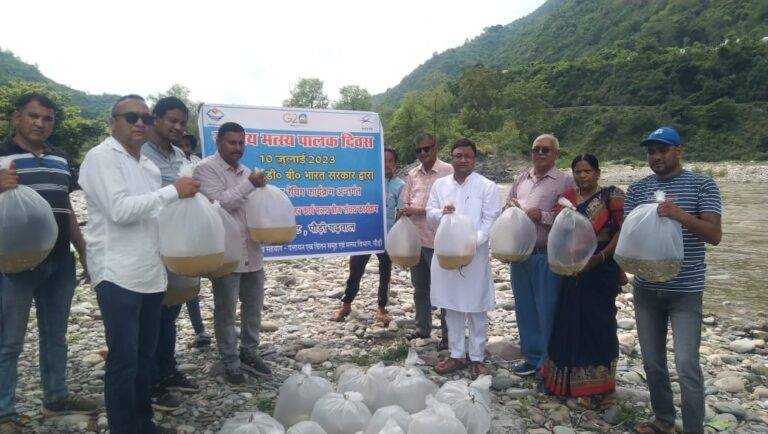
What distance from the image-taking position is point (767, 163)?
3697 cm

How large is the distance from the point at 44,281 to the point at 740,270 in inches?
459

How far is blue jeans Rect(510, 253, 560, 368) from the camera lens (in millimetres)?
3930

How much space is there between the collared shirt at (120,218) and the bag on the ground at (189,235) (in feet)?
0.23

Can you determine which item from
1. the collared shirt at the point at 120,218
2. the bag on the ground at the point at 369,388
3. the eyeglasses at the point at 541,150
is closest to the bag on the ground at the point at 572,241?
the eyeglasses at the point at 541,150

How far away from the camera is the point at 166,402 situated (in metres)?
3.52

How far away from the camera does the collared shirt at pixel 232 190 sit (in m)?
3.59

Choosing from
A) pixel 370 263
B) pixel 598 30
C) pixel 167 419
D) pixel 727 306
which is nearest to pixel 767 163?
pixel 727 306

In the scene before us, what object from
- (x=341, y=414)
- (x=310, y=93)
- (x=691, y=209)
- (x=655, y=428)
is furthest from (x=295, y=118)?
(x=310, y=93)

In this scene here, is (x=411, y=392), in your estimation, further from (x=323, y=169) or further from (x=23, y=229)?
(x=323, y=169)

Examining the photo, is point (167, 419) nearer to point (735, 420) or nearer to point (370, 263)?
point (735, 420)

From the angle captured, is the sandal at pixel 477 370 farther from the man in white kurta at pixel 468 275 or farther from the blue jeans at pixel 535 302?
the blue jeans at pixel 535 302

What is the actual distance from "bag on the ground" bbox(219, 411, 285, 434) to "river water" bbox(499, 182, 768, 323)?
691 centimetres

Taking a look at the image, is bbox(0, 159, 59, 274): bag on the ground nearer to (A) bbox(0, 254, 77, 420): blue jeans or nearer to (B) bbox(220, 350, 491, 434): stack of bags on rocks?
(A) bbox(0, 254, 77, 420): blue jeans

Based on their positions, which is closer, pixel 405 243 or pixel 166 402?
pixel 166 402
